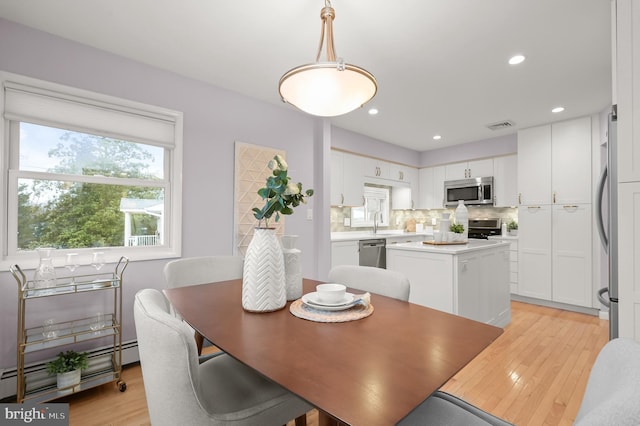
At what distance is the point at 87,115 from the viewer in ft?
7.55

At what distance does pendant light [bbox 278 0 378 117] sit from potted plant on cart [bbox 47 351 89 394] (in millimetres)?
2185

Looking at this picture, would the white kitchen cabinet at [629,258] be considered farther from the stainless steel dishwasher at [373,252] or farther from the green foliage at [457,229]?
the stainless steel dishwasher at [373,252]

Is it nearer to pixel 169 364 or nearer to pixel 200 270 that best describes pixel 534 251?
pixel 200 270

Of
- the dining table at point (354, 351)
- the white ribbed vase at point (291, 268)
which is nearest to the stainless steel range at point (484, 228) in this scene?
the dining table at point (354, 351)

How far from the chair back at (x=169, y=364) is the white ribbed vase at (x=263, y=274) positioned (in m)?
0.38

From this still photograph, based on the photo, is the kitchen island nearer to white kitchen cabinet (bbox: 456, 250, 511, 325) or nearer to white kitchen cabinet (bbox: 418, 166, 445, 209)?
white kitchen cabinet (bbox: 456, 250, 511, 325)

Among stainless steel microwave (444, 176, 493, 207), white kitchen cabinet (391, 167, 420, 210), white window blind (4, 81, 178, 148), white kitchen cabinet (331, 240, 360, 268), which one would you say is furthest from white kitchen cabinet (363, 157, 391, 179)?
white window blind (4, 81, 178, 148)

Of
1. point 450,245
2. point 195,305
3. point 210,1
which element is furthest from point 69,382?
point 450,245

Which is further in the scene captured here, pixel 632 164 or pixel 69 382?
pixel 69 382

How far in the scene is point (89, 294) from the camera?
227cm

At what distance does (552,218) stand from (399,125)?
7.81 feet

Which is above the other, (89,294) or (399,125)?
(399,125)

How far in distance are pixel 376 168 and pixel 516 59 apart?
2.63 metres

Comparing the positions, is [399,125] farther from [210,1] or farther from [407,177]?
[210,1]
